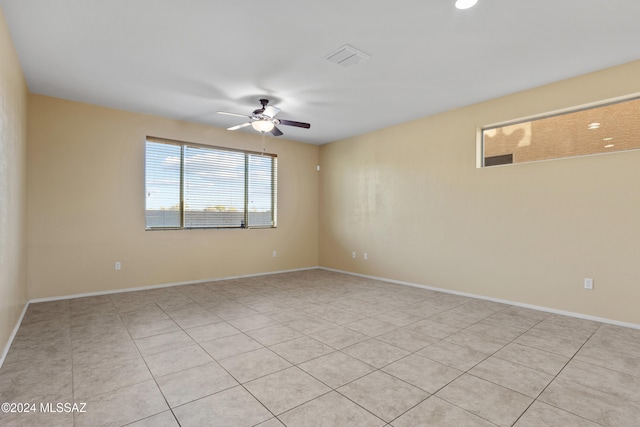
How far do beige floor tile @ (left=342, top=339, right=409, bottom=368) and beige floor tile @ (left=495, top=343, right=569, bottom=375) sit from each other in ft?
2.79

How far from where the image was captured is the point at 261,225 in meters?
6.45

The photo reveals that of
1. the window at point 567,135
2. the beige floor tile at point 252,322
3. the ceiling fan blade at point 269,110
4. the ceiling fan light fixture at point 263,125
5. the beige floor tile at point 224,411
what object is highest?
the ceiling fan blade at point 269,110

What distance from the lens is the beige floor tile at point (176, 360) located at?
2.42m

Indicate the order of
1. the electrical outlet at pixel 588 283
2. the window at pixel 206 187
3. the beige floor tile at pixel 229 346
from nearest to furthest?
1. the beige floor tile at pixel 229 346
2. the electrical outlet at pixel 588 283
3. the window at pixel 206 187

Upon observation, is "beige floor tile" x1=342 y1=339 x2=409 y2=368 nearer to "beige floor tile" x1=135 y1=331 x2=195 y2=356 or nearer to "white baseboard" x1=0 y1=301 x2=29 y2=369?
"beige floor tile" x1=135 y1=331 x2=195 y2=356

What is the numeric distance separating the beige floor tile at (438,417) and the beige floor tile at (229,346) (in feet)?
4.79

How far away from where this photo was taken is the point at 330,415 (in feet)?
6.12

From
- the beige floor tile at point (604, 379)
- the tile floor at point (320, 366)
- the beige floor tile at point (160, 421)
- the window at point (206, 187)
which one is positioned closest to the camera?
the beige floor tile at point (160, 421)

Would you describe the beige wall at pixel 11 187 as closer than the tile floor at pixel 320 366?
No

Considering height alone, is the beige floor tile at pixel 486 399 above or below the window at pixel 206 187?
below

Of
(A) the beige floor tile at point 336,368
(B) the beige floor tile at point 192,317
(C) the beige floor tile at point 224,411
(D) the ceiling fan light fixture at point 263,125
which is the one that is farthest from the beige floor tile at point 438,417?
(D) the ceiling fan light fixture at point 263,125

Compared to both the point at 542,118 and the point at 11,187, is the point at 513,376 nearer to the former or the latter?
the point at 542,118

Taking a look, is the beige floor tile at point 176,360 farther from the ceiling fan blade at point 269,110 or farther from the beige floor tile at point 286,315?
the ceiling fan blade at point 269,110

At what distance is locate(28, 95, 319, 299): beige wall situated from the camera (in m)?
4.27
